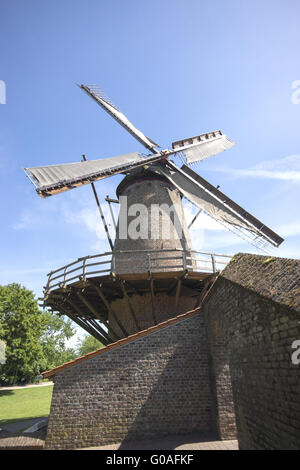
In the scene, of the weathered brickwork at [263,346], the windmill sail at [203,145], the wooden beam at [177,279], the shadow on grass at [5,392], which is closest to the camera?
the weathered brickwork at [263,346]

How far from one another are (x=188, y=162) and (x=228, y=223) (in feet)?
15.4

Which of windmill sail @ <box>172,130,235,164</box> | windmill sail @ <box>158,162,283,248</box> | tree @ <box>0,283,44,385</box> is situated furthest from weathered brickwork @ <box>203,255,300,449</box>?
tree @ <box>0,283,44,385</box>

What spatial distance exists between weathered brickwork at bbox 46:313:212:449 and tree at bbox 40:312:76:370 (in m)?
20.3

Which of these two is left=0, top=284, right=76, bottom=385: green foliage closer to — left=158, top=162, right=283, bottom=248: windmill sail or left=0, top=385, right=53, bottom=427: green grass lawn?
left=0, top=385, right=53, bottom=427: green grass lawn

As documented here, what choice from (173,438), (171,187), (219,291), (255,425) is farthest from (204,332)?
(171,187)

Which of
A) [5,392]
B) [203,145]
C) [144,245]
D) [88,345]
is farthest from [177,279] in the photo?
[88,345]

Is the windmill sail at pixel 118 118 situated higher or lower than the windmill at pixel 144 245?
higher

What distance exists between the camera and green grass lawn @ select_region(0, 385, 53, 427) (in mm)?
12908

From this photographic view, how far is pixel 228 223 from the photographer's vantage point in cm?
1076

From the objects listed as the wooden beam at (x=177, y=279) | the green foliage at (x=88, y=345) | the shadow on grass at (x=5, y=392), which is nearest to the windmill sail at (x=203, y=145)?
the wooden beam at (x=177, y=279)

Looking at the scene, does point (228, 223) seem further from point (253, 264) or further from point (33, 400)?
point (33, 400)

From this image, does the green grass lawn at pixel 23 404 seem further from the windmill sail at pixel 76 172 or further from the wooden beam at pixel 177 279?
the windmill sail at pixel 76 172

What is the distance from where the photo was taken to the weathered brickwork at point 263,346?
11.0 feet

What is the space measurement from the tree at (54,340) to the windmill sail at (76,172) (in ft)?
60.5
